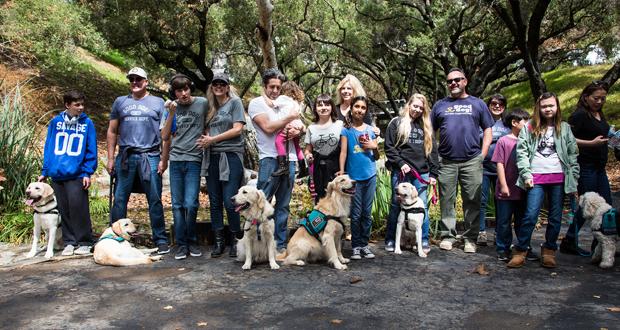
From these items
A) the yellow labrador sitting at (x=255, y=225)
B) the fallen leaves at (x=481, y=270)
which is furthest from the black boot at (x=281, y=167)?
the fallen leaves at (x=481, y=270)

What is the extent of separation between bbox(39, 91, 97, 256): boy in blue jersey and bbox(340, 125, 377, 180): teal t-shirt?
10.2 feet

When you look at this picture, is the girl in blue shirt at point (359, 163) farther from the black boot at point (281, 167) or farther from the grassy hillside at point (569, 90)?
the grassy hillside at point (569, 90)

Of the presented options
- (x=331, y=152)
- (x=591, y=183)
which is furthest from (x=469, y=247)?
(x=331, y=152)

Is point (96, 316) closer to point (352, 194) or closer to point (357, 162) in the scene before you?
point (352, 194)

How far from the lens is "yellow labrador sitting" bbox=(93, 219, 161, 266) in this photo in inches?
210

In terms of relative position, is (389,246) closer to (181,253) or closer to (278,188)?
(278,188)

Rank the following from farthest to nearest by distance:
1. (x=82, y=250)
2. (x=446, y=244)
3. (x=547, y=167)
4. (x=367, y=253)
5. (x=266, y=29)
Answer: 1. (x=266, y=29)
2. (x=446, y=244)
3. (x=82, y=250)
4. (x=367, y=253)
5. (x=547, y=167)

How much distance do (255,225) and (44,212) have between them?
259 cm

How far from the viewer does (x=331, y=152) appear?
5457 millimetres

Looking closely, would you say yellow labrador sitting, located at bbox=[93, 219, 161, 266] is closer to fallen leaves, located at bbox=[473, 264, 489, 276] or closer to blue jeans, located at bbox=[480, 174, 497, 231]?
fallen leaves, located at bbox=[473, 264, 489, 276]

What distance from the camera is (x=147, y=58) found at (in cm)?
1798

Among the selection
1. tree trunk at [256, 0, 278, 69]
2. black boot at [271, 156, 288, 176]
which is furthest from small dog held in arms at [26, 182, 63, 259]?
tree trunk at [256, 0, 278, 69]

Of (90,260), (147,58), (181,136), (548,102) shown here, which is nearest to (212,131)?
(181,136)

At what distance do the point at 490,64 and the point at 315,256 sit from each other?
15424mm
